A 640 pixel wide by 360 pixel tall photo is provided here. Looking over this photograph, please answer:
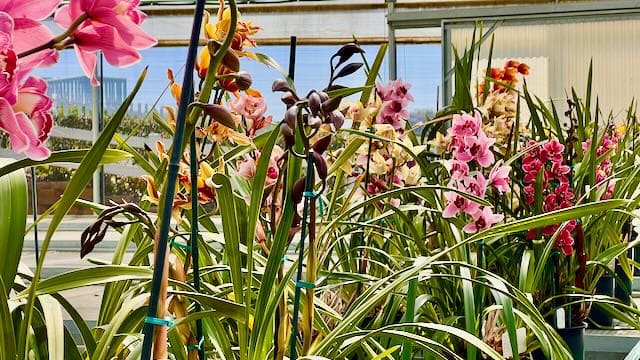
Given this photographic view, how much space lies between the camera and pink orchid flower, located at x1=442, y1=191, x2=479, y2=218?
1.35 m

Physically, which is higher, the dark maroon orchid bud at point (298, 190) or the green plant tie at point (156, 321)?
the dark maroon orchid bud at point (298, 190)

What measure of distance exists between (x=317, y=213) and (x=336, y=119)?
92cm

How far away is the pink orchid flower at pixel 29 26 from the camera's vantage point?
382mm

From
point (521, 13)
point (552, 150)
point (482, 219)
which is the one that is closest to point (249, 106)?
point (482, 219)

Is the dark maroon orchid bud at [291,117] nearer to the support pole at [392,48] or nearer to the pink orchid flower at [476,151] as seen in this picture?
the pink orchid flower at [476,151]

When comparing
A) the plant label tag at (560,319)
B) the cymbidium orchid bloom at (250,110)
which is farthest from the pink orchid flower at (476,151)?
the cymbidium orchid bloom at (250,110)

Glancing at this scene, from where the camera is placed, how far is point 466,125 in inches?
56.9

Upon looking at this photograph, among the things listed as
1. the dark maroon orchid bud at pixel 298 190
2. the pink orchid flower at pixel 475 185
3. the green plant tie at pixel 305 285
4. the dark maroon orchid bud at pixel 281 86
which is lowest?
the pink orchid flower at pixel 475 185

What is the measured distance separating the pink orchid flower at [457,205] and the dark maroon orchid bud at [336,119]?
60cm

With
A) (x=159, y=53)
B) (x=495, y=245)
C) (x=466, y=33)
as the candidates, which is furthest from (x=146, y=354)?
(x=159, y=53)

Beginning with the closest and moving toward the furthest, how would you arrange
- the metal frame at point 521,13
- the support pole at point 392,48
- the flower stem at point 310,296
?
1. the flower stem at point 310,296
2. the metal frame at point 521,13
3. the support pole at point 392,48

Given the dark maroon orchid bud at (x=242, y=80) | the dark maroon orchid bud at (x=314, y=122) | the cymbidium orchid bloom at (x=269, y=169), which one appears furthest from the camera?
the cymbidium orchid bloom at (x=269, y=169)

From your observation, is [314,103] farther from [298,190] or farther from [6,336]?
[6,336]

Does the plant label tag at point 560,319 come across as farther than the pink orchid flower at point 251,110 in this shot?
Yes
